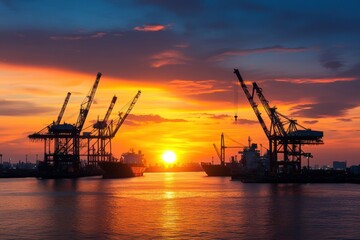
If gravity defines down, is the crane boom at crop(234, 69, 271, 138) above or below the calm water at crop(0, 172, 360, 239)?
above

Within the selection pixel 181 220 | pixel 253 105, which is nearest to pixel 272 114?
pixel 253 105

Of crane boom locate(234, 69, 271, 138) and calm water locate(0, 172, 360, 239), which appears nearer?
calm water locate(0, 172, 360, 239)

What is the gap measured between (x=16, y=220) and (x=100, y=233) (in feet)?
54.4

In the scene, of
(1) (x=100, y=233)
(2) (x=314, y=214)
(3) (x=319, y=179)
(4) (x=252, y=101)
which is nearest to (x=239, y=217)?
(2) (x=314, y=214)

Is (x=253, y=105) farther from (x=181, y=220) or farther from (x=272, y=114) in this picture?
(x=181, y=220)

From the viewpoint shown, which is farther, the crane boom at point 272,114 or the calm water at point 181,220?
the crane boom at point 272,114

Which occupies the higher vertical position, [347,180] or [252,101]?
[252,101]

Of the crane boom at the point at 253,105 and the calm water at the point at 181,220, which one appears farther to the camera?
the crane boom at the point at 253,105

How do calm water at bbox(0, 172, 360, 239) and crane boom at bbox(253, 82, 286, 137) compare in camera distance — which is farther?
crane boom at bbox(253, 82, 286, 137)

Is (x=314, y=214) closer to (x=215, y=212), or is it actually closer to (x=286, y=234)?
(x=215, y=212)

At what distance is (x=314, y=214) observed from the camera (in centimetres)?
7331

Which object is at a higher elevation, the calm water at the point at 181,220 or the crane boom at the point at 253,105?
the crane boom at the point at 253,105

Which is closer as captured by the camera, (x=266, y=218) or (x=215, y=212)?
(x=266, y=218)

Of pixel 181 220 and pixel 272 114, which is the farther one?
pixel 272 114
